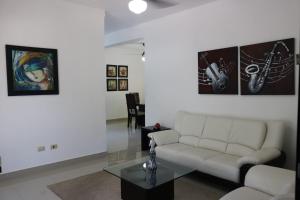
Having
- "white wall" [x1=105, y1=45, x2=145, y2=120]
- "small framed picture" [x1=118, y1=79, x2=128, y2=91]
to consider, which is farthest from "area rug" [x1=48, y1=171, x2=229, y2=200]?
"small framed picture" [x1=118, y1=79, x2=128, y2=91]

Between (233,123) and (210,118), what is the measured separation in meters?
0.44

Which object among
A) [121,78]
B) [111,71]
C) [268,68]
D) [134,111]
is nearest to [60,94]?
[268,68]

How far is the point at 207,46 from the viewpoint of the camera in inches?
174

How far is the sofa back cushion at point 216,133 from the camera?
3707mm

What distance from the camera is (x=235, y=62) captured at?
3.96 metres

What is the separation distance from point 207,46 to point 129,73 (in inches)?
210

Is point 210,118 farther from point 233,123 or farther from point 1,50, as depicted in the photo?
point 1,50

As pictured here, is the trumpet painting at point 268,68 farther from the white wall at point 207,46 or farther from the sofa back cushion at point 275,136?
the sofa back cushion at point 275,136

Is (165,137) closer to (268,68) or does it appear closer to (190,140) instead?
(190,140)

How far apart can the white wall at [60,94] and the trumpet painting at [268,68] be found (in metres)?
2.67

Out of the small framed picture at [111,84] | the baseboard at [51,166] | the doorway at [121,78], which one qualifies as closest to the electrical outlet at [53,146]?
the baseboard at [51,166]

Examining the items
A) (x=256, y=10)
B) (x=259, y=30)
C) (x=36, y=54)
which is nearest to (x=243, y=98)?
(x=259, y=30)

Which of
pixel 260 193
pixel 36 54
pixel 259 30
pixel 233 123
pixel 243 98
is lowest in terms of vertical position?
pixel 260 193

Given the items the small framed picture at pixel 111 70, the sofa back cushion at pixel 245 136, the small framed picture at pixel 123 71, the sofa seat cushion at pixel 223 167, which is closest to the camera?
the sofa seat cushion at pixel 223 167
